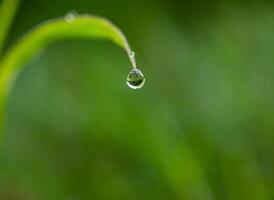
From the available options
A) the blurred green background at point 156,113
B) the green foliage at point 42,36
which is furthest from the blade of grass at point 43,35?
the blurred green background at point 156,113

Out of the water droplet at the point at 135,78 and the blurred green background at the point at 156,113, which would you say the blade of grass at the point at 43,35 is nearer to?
the water droplet at the point at 135,78

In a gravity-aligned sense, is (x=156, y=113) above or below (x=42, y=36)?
above

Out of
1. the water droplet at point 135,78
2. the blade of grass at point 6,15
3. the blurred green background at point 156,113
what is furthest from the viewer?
the blurred green background at point 156,113

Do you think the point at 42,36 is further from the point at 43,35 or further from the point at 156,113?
the point at 156,113

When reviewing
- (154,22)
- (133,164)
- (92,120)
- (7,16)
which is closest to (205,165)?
(133,164)

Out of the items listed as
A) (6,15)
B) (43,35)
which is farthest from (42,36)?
(6,15)

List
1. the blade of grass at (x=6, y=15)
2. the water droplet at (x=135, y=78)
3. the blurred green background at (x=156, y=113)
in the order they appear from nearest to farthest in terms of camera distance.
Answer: the water droplet at (x=135, y=78) < the blade of grass at (x=6, y=15) < the blurred green background at (x=156, y=113)

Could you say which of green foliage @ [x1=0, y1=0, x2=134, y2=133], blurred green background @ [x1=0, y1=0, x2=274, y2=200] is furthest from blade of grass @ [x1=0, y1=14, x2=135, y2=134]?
blurred green background @ [x1=0, y1=0, x2=274, y2=200]

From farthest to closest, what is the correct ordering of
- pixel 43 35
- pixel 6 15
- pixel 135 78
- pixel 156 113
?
pixel 156 113, pixel 6 15, pixel 43 35, pixel 135 78

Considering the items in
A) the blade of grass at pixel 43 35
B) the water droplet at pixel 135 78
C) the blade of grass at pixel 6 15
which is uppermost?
the blade of grass at pixel 6 15
